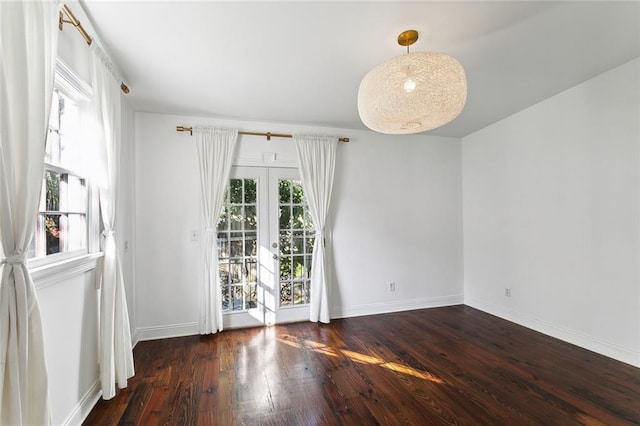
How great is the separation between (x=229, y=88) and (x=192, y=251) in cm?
192

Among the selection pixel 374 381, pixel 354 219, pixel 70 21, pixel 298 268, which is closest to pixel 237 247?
pixel 298 268

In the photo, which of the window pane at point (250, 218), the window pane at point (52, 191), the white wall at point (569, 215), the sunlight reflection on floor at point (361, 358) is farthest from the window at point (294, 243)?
the white wall at point (569, 215)

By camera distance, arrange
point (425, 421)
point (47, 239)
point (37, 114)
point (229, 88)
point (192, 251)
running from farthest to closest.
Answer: point (192, 251), point (229, 88), point (425, 421), point (47, 239), point (37, 114)

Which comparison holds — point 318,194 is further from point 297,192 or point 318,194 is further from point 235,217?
point 235,217

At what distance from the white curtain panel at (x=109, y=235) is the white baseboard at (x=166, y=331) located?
0.96m

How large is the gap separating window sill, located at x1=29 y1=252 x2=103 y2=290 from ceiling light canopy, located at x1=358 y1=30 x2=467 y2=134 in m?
2.12

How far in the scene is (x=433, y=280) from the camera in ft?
13.9

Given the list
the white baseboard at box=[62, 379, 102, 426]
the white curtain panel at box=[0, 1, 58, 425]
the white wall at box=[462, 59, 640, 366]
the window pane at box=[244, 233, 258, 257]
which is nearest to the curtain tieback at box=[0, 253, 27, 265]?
the white curtain panel at box=[0, 1, 58, 425]

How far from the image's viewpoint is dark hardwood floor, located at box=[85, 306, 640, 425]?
1901 mm

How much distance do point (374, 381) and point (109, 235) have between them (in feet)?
7.96

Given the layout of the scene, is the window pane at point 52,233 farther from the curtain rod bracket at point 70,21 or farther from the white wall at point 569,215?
the white wall at point 569,215

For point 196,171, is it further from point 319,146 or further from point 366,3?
point 366,3

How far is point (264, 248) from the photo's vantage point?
3592 mm

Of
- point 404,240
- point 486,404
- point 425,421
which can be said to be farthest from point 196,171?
point 486,404
